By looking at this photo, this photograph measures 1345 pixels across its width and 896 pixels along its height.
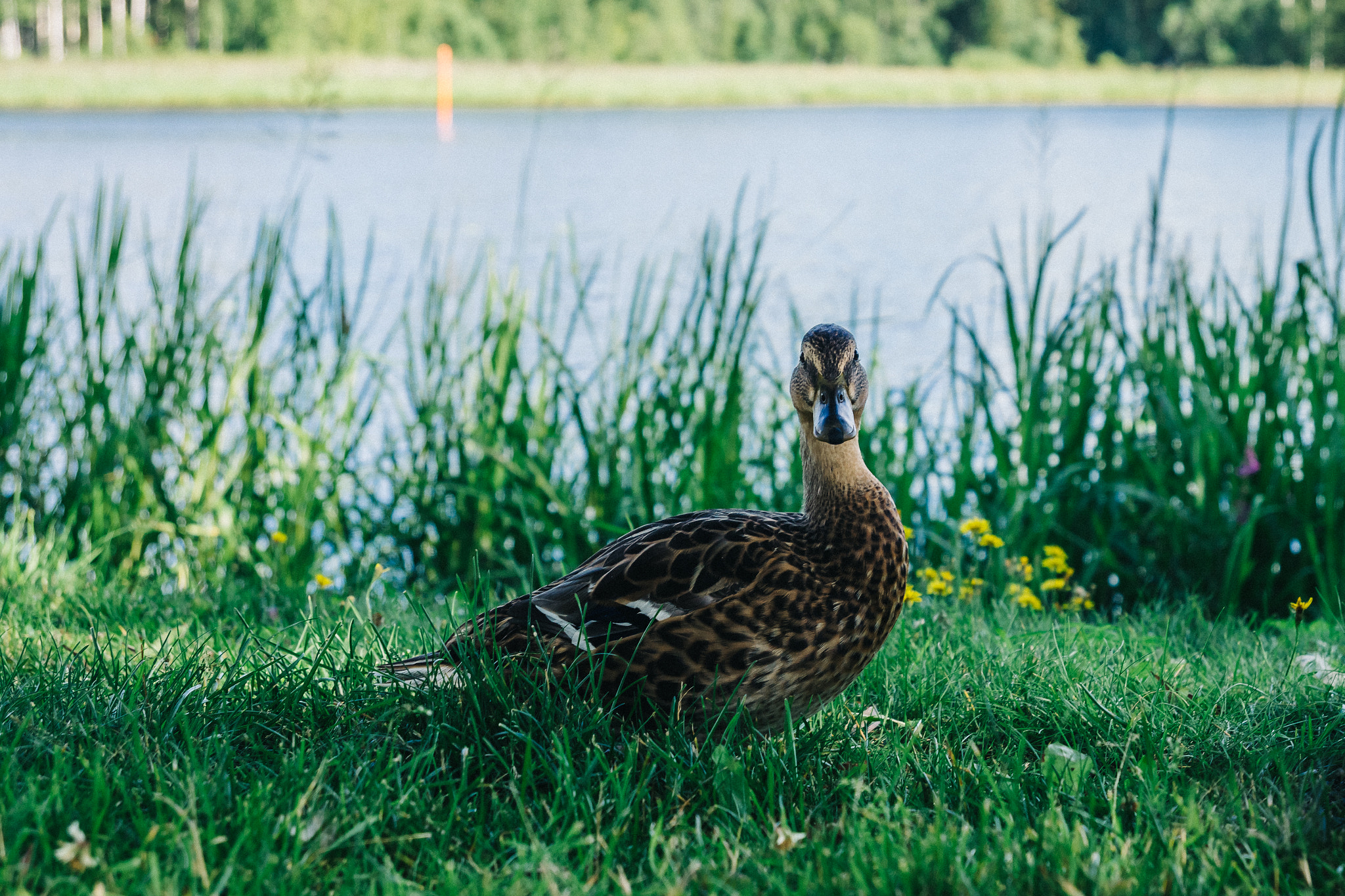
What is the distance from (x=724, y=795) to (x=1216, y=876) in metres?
0.77

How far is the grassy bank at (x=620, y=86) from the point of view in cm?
2450

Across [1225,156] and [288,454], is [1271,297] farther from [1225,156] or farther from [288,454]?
[1225,156]

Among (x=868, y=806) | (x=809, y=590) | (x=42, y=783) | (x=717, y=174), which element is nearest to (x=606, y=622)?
(x=809, y=590)

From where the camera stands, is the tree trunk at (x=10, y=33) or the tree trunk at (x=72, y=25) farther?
the tree trunk at (x=72, y=25)

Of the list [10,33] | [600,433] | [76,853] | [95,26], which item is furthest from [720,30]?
[76,853]

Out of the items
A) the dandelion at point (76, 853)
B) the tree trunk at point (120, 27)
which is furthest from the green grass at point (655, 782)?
the tree trunk at point (120, 27)

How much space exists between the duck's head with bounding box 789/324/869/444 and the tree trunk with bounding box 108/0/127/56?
39103mm

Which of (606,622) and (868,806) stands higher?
(606,622)

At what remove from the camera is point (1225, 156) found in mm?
12992

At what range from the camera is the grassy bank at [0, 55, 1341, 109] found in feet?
80.4

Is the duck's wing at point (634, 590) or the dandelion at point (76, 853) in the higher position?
the duck's wing at point (634, 590)

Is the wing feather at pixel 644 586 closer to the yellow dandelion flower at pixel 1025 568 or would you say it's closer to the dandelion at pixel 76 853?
the dandelion at pixel 76 853

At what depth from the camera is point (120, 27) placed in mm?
37219

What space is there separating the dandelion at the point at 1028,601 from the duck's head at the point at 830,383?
4.18ft
